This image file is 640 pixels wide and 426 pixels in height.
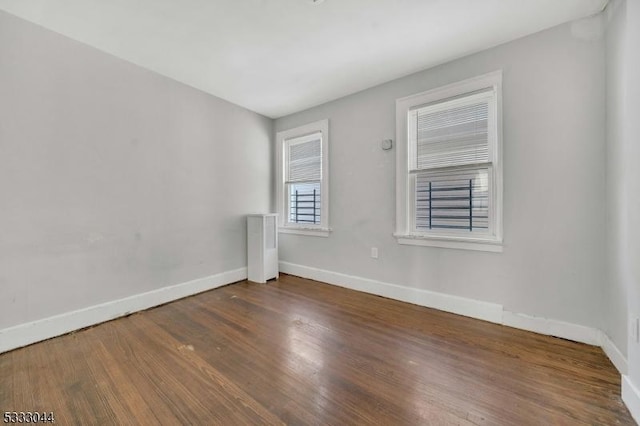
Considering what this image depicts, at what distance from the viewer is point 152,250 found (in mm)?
2822

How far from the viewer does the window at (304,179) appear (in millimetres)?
3631

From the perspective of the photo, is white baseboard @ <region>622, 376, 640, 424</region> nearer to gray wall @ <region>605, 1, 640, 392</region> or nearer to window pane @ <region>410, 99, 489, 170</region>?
gray wall @ <region>605, 1, 640, 392</region>

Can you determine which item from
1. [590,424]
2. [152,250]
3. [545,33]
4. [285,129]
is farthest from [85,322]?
[545,33]

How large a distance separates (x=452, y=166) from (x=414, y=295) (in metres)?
1.42

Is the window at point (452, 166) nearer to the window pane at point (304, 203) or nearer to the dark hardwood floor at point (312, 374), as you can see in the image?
the dark hardwood floor at point (312, 374)

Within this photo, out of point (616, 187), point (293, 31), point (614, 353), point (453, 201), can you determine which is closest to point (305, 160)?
point (293, 31)

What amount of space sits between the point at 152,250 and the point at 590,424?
3.58 m

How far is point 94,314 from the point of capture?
93.9 inches

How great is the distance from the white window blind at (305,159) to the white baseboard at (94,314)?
186 cm

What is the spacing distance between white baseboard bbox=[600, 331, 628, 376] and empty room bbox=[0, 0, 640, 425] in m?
0.02

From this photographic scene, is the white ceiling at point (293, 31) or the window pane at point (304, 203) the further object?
the window pane at point (304, 203)

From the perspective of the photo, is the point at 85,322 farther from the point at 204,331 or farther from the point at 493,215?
the point at 493,215

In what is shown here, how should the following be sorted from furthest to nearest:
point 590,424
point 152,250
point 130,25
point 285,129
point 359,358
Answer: point 285,129 → point 152,250 → point 130,25 → point 359,358 → point 590,424

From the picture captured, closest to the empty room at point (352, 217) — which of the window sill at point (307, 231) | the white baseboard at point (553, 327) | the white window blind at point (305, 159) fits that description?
the white baseboard at point (553, 327)
